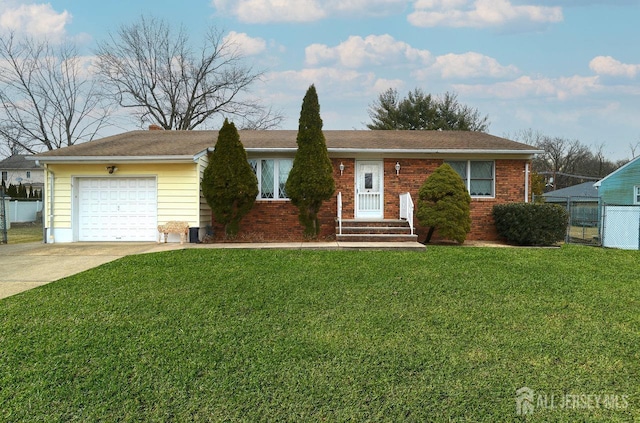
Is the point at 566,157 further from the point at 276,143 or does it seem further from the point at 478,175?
the point at 276,143

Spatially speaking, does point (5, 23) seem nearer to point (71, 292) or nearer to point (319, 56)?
point (319, 56)

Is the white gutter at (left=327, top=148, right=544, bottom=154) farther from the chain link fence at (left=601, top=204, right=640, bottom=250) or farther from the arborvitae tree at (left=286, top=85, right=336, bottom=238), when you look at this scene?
the chain link fence at (left=601, top=204, right=640, bottom=250)

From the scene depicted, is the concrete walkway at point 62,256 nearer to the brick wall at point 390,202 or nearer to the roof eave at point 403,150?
the brick wall at point 390,202

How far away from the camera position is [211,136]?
47.1 feet

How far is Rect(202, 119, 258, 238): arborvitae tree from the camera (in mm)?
10469

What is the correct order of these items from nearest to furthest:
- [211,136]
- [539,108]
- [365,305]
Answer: [365,305] < [211,136] < [539,108]

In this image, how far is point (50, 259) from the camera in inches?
328

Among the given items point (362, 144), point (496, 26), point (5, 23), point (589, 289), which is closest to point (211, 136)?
point (362, 144)

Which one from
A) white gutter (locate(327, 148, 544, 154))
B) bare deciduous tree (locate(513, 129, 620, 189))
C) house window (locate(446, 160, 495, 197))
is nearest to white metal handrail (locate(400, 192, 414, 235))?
white gutter (locate(327, 148, 544, 154))

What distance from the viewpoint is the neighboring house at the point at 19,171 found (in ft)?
150

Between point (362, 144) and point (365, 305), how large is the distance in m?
8.14

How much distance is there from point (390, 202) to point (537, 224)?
165 inches

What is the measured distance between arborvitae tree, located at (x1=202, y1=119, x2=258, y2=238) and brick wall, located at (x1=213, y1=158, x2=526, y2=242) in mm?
1262

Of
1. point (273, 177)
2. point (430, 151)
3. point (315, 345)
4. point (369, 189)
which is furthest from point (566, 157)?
point (315, 345)
